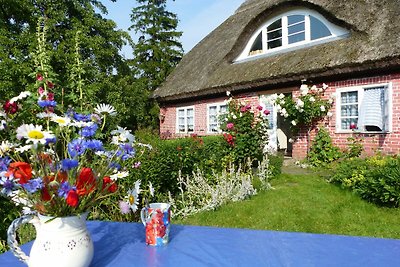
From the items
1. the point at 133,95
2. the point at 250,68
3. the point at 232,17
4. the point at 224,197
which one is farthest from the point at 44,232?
the point at 133,95

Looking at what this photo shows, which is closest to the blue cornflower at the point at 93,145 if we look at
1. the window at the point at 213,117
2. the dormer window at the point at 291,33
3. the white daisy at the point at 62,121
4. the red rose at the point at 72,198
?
the white daisy at the point at 62,121

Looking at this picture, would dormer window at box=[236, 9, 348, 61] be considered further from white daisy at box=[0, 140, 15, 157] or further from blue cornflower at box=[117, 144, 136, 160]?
white daisy at box=[0, 140, 15, 157]

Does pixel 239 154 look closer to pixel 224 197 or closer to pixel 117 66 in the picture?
pixel 224 197

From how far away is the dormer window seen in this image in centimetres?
1042

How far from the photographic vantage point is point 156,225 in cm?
194

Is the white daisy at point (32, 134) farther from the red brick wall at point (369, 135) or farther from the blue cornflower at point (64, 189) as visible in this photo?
the red brick wall at point (369, 135)

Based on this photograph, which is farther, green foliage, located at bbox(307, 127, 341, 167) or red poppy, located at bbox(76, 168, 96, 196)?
green foliage, located at bbox(307, 127, 341, 167)

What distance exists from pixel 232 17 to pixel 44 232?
17.6 meters

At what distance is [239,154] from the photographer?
25.5 feet

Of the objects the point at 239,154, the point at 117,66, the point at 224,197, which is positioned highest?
the point at 117,66

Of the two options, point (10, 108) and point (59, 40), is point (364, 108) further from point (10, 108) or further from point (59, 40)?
point (59, 40)

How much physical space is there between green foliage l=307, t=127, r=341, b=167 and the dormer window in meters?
2.98

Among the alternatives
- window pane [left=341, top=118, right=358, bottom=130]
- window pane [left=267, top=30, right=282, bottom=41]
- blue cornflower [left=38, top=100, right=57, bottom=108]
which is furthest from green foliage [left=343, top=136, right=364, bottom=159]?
blue cornflower [left=38, top=100, right=57, bottom=108]

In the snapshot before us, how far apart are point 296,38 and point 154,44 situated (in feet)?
48.5
